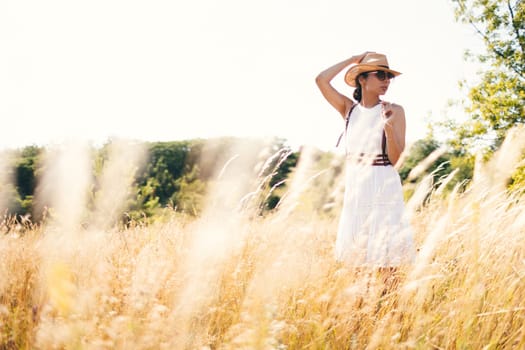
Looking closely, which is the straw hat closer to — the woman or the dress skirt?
the woman

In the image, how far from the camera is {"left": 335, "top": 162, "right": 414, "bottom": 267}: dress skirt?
2.40 m

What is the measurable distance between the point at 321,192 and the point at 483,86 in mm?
12223

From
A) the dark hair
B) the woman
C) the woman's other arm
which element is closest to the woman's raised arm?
the woman

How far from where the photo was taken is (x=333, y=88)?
294 cm

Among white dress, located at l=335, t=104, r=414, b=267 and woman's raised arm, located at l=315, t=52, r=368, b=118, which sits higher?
woman's raised arm, located at l=315, t=52, r=368, b=118

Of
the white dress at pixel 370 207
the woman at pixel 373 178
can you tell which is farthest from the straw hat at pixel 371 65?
the white dress at pixel 370 207

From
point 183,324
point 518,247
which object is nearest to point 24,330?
point 183,324

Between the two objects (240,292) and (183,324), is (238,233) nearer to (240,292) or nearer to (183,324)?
(240,292)

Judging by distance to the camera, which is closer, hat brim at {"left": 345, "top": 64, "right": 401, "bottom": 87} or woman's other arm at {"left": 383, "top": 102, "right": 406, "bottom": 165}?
woman's other arm at {"left": 383, "top": 102, "right": 406, "bottom": 165}

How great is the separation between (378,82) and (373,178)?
685 millimetres

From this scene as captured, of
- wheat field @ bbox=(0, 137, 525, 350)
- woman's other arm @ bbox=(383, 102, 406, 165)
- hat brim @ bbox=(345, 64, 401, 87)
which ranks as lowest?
wheat field @ bbox=(0, 137, 525, 350)

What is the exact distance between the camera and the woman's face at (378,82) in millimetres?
2797

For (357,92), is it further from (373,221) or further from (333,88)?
(373,221)

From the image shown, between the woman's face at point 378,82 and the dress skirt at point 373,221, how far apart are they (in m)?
0.55
